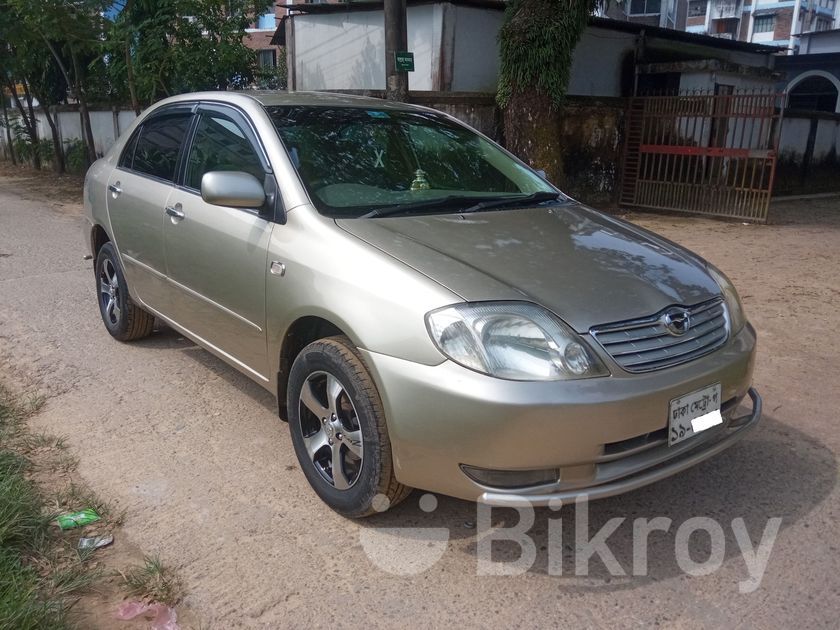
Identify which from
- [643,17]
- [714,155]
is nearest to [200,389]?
[714,155]

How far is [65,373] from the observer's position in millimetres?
4531

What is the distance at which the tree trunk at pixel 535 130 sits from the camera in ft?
33.7

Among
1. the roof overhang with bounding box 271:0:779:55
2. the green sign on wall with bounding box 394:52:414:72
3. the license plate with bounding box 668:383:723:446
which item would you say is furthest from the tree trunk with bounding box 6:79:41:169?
the license plate with bounding box 668:383:723:446

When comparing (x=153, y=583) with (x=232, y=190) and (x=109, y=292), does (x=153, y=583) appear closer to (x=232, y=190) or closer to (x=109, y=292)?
(x=232, y=190)

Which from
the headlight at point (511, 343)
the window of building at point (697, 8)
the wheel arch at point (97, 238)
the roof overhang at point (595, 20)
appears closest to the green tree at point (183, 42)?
the roof overhang at point (595, 20)

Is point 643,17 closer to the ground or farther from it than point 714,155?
farther from it

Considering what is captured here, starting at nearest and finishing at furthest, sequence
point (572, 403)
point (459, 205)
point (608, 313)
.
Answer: point (572, 403), point (608, 313), point (459, 205)

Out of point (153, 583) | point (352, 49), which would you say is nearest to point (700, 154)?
point (352, 49)

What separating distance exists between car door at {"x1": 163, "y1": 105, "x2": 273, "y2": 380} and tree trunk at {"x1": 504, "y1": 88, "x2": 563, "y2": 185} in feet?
23.1

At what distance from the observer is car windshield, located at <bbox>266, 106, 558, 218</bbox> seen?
3348mm

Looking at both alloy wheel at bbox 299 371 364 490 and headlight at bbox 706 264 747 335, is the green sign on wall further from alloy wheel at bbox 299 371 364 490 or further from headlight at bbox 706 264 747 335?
alloy wheel at bbox 299 371 364 490

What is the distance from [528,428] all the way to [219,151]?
7.72 feet

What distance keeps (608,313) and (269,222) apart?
5.09 ft

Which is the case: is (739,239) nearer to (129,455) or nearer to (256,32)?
(129,455)
